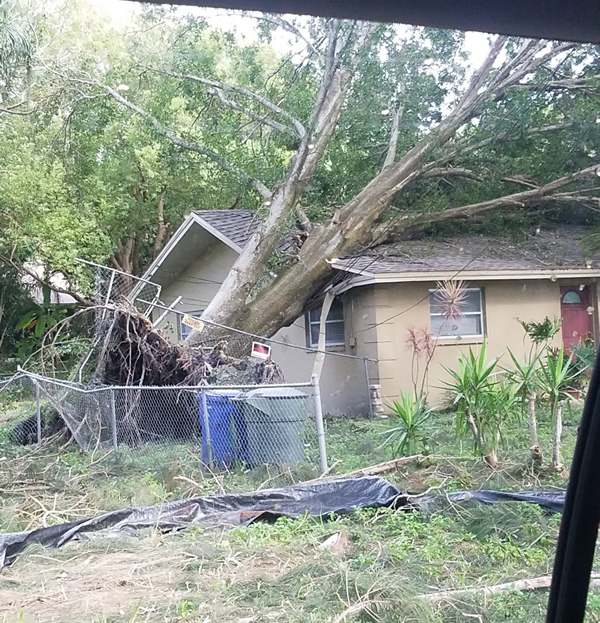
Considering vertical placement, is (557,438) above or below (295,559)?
above

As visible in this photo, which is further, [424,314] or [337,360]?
[337,360]

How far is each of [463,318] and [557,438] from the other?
3.38 m

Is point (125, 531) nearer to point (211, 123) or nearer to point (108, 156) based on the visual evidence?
point (211, 123)

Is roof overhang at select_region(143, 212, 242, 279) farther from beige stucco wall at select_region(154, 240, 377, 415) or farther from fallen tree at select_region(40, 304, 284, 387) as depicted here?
fallen tree at select_region(40, 304, 284, 387)

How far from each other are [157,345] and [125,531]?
3271mm

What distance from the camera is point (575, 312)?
7180mm

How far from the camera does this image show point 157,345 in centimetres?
682

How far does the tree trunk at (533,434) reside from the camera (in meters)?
4.50

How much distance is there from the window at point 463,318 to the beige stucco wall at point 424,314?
0.22ft

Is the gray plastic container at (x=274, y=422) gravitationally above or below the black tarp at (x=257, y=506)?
above

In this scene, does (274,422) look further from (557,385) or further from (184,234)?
(184,234)

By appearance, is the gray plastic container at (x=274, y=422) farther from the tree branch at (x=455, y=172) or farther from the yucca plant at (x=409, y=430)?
the tree branch at (x=455, y=172)

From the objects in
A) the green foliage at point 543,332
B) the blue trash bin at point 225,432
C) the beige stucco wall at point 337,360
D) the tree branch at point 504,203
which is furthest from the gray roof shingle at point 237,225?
the green foliage at point 543,332

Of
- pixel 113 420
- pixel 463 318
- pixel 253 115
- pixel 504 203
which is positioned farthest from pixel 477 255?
pixel 113 420
